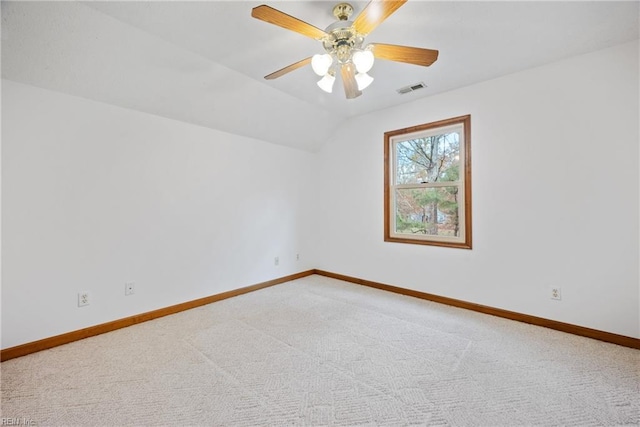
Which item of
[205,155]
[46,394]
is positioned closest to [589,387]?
[46,394]

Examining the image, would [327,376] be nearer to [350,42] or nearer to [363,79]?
[363,79]

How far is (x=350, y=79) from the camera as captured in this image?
2.06 m

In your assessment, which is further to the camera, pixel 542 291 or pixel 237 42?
pixel 542 291

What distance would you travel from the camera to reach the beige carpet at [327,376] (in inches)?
60.2

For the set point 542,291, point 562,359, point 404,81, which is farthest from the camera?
point 404,81

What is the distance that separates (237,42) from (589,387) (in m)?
3.43

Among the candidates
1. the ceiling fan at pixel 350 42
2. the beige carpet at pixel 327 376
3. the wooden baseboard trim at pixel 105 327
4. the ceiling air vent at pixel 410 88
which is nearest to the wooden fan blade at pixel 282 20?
the ceiling fan at pixel 350 42

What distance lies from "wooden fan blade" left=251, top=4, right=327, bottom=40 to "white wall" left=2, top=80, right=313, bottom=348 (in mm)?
1923

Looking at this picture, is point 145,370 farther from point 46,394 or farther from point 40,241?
point 40,241

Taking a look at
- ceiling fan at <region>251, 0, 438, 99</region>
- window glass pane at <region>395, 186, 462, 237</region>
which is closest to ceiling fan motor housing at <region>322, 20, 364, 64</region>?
ceiling fan at <region>251, 0, 438, 99</region>

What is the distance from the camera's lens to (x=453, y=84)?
9.97 feet

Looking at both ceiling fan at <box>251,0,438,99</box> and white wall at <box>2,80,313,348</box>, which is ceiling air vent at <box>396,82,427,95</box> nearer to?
ceiling fan at <box>251,0,438,99</box>

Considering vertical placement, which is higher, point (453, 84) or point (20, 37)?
point (453, 84)

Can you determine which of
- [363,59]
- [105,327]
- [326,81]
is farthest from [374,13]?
[105,327]
